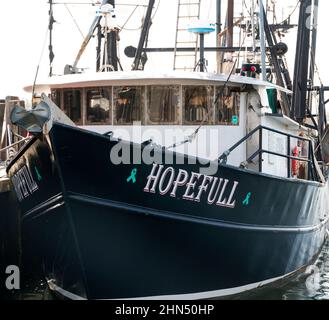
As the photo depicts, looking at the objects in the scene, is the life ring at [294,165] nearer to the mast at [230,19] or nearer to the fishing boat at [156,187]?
the fishing boat at [156,187]

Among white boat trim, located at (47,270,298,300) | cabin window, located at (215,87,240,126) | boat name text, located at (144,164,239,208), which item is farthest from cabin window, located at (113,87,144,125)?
white boat trim, located at (47,270,298,300)

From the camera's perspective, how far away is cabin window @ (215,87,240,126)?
10795mm

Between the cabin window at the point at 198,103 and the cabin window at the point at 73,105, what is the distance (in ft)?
5.00

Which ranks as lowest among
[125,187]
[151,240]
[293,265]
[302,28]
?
[293,265]

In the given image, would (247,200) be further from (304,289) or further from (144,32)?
(144,32)

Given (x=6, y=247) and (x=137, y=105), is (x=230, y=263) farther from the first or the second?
(x=6, y=247)

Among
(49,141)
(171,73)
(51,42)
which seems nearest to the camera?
(49,141)

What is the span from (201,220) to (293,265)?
3330 millimetres

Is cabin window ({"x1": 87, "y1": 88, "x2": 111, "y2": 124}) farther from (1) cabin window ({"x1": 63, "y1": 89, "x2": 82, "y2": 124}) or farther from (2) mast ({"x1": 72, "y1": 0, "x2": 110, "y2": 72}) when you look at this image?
(2) mast ({"x1": 72, "y1": 0, "x2": 110, "y2": 72})

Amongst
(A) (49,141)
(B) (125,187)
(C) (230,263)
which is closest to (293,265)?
Result: (C) (230,263)

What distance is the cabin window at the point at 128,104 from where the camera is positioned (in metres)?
10.7

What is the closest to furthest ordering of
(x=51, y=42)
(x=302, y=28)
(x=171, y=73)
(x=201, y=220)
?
(x=201, y=220) < (x=171, y=73) < (x=302, y=28) < (x=51, y=42)

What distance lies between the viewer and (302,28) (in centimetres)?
1605

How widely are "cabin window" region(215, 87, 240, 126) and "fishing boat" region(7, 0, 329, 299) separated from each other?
1 centimetres
